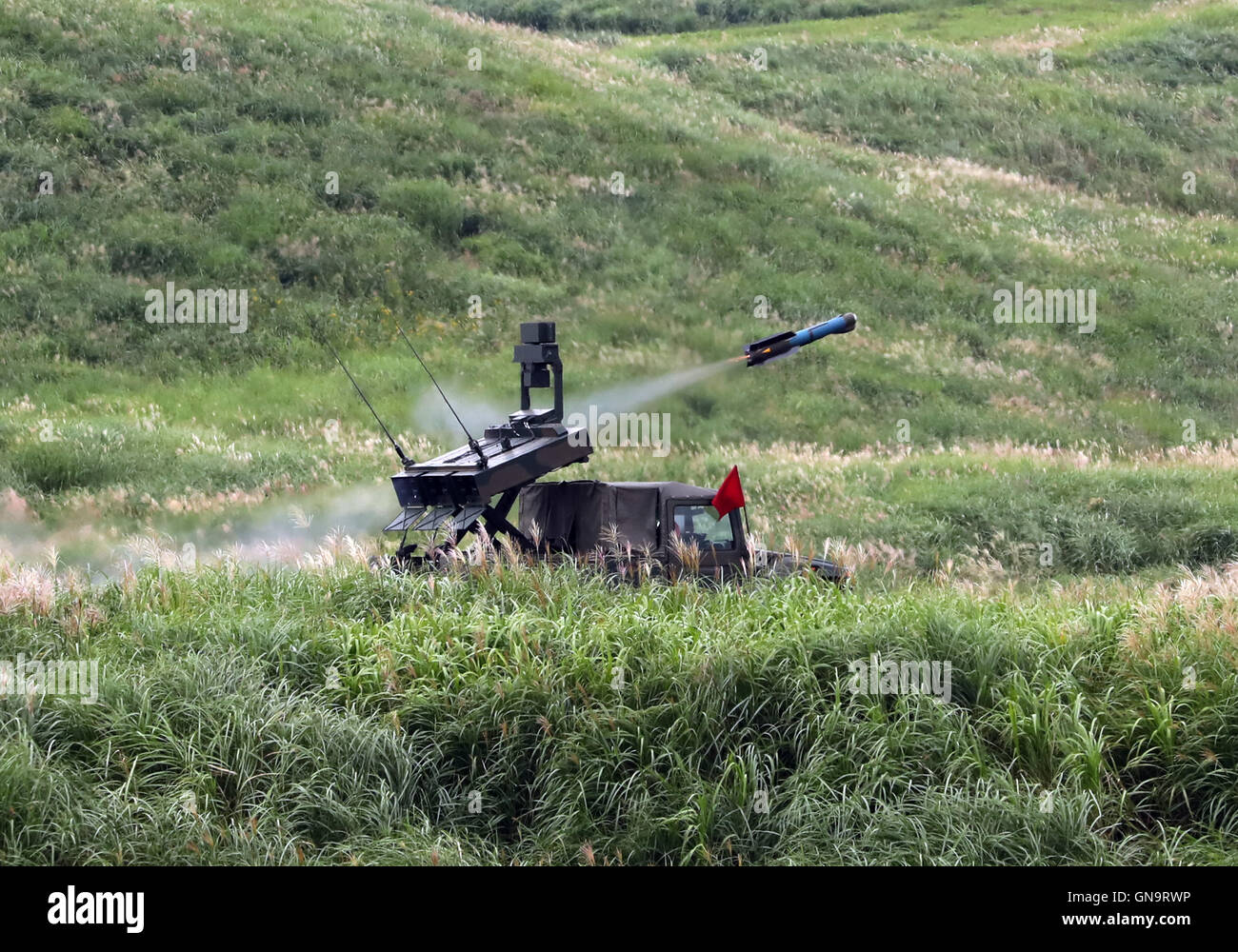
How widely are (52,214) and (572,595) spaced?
82.5ft

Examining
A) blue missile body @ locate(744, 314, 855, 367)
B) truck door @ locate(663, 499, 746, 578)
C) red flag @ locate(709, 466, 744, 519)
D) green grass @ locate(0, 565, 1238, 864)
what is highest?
blue missile body @ locate(744, 314, 855, 367)

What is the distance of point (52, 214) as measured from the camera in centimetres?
3105

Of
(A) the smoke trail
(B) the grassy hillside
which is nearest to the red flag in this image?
(B) the grassy hillside

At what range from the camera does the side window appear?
12.3 meters

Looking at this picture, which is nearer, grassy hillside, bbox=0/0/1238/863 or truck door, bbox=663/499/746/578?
grassy hillside, bbox=0/0/1238/863

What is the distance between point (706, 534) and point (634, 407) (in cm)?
1424

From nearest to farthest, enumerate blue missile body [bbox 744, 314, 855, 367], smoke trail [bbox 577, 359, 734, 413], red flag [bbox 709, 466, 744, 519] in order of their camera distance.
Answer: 1. red flag [bbox 709, 466, 744, 519]
2. blue missile body [bbox 744, 314, 855, 367]
3. smoke trail [bbox 577, 359, 734, 413]

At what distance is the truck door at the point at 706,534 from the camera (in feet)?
39.9

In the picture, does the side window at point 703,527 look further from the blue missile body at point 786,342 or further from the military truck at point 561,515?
the blue missile body at point 786,342

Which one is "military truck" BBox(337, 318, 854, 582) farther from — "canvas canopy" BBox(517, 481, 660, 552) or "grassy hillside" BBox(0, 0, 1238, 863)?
"grassy hillside" BBox(0, 0, 1238, 863)

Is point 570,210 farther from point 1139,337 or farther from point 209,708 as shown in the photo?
point 209,708

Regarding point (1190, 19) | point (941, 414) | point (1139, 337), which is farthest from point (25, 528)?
point (1190, 19)

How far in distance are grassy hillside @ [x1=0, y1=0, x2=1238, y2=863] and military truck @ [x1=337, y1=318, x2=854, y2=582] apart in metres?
0.50

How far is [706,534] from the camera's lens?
12344 millimetres
